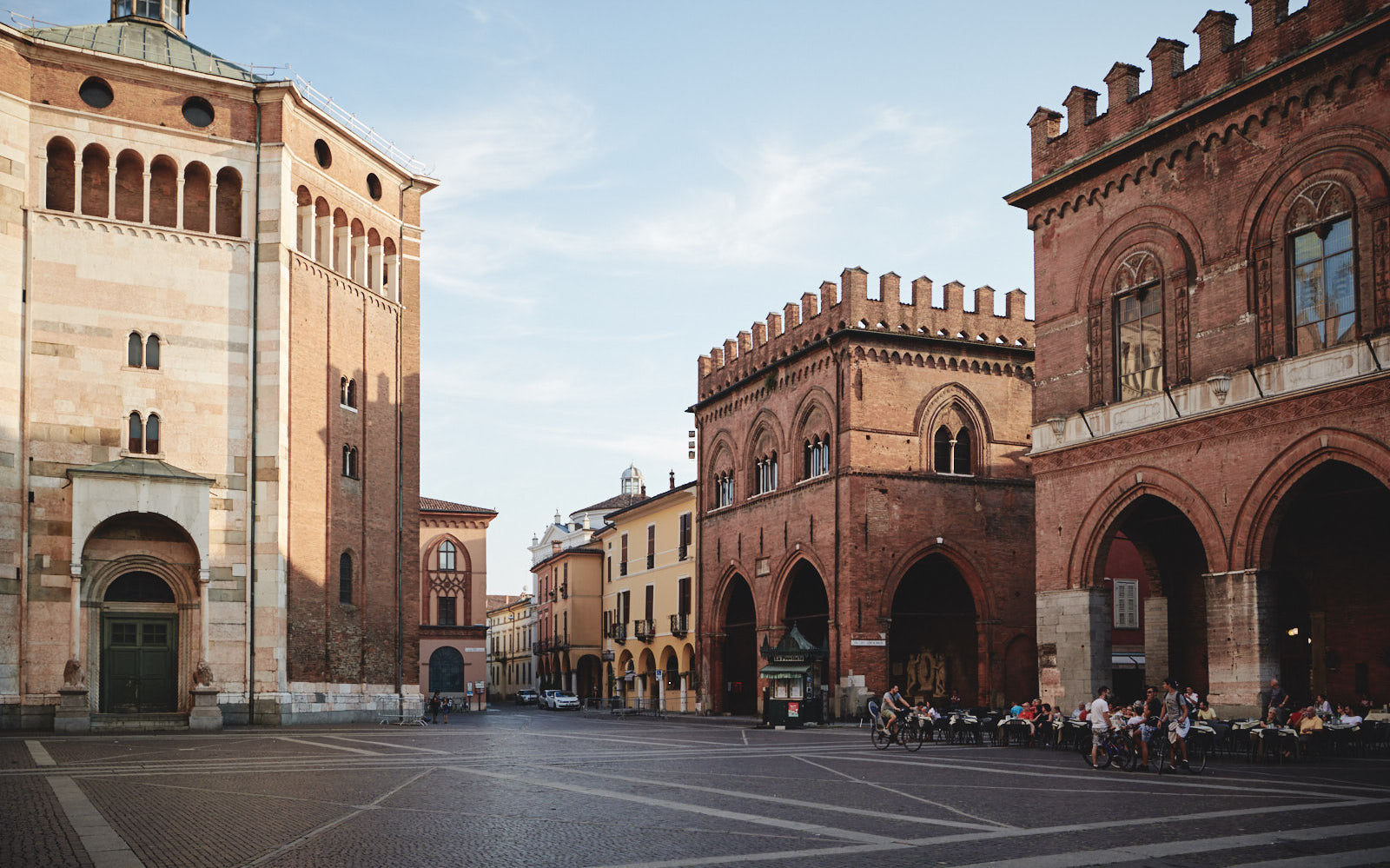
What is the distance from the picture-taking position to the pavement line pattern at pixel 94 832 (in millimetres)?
10039

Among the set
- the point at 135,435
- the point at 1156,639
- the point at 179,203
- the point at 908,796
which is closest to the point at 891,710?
the point at 1156,639

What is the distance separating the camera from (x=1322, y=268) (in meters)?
22.5

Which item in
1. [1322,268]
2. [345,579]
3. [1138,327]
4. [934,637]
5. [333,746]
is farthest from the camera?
[934,637]

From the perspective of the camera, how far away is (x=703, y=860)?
33.5 ft

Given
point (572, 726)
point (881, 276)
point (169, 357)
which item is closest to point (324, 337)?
point (169, 357)

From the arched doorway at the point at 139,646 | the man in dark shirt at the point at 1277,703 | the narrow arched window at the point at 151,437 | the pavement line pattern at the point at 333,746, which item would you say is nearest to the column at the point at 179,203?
the narrow arched window at the point at 151,437

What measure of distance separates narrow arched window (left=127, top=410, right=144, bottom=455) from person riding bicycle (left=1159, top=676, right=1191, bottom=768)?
84.6 ft

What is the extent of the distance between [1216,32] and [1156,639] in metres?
13.7

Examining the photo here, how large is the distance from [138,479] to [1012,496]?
82.8ft

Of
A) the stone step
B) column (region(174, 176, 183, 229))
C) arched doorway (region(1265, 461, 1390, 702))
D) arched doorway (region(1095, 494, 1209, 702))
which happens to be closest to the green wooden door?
the stone step

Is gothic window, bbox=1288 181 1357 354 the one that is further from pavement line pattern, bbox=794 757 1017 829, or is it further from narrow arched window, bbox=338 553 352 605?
narrow arched window, bbox=338 553 352 605

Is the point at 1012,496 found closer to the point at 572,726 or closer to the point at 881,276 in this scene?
the point at 881,276

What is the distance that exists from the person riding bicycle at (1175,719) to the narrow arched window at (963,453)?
69.4 feet

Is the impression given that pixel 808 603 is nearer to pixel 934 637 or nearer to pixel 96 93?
A: pixel 934 637
